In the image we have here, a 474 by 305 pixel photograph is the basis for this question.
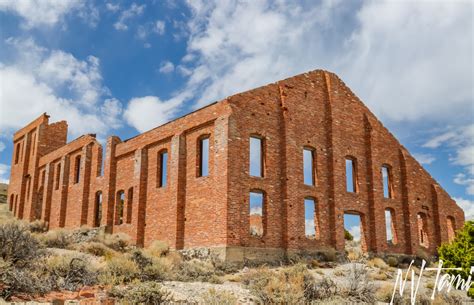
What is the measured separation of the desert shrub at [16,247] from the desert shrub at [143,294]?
3.28 m

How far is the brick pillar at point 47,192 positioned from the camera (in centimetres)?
3494

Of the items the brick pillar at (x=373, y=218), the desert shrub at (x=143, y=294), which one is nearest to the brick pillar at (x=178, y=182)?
the desert shrub at (x=143, y=294)

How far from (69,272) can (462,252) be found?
11.6 meters

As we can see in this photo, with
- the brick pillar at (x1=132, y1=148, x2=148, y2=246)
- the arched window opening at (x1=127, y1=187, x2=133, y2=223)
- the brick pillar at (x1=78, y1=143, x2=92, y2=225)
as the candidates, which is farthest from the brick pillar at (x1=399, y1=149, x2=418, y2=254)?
the brick pillar at (x1=78, y1=143, x2=92, y2=225)

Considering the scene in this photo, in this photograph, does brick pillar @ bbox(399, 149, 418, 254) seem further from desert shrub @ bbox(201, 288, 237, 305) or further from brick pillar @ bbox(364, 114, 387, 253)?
desert shrub @ bbox(201, 288, 237, 305)

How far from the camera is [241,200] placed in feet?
65.2

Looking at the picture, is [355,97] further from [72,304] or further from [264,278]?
[72,304]

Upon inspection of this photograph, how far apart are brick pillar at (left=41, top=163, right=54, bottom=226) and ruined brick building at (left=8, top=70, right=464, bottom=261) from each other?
465 centimetres

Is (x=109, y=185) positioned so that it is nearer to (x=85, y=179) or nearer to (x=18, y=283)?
(x=85, y=179)

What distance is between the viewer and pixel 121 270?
45.3 feet

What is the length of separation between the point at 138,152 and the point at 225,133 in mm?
7589

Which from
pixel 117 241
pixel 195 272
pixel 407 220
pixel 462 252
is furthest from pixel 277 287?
pixel 407 220

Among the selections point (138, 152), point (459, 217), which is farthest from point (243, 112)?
point (459, 217)

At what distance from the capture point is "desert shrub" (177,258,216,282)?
15339 millimetres
